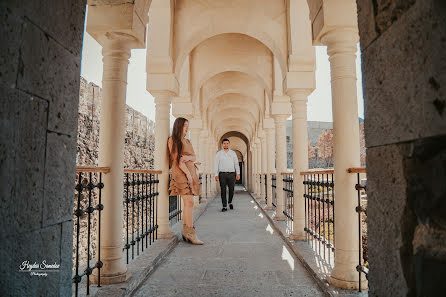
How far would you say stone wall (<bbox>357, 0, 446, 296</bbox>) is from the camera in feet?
3.38

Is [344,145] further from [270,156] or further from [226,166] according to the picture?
[270,156]

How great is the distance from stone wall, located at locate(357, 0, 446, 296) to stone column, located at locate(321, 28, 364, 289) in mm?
1436

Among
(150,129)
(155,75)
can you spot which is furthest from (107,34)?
(150,129)

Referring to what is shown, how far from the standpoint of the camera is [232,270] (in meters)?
3.40

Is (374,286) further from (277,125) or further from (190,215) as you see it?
(277,125)

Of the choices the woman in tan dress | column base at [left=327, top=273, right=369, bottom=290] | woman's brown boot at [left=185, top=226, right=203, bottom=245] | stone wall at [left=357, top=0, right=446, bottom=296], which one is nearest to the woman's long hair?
the woman in tan dress

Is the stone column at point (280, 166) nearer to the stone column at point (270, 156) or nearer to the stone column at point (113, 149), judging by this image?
the stone column at point (270, 156)

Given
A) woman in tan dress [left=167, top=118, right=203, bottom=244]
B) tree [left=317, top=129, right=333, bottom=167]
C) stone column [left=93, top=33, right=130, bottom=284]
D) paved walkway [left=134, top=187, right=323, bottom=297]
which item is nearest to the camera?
paved walkway [left=134, top=187, right=323, bottom=297]

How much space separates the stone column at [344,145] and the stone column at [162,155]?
2892 millimetres

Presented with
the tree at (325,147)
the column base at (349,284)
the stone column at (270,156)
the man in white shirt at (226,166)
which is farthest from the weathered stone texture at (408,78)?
the tree at (325,147)

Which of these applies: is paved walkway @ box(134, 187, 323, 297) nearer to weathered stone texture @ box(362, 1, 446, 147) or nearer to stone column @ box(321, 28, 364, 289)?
stone column @ box(321, 28, 364, 289)

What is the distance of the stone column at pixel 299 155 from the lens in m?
4.82

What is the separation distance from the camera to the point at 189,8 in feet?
18.9

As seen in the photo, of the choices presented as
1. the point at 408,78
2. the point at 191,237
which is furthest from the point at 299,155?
the point at 408,78
